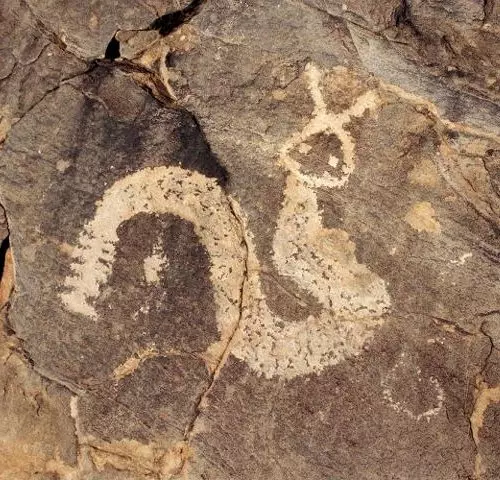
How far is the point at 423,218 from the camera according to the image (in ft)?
7.45

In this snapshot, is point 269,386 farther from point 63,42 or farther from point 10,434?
point 63,42

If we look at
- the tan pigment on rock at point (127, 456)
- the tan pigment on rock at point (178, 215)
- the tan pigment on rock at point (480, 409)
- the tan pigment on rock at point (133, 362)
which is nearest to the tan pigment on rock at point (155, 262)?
the tan pigment on rock at point (178, 215)

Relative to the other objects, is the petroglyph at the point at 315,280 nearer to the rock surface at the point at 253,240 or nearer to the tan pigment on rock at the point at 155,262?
the rock surface at the point at 253,240

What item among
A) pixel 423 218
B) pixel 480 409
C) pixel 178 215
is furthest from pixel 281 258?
pixel 480 409

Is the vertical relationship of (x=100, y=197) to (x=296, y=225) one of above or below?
above

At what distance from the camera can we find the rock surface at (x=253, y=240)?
226 cm

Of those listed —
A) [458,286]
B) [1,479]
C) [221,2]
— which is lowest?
[1,479]

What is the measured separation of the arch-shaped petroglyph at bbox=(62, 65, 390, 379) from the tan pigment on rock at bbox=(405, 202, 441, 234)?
23cm

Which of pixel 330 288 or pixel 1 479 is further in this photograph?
pixel 1 479

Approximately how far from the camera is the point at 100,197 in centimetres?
231

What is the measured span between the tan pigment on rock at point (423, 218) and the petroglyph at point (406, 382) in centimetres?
47

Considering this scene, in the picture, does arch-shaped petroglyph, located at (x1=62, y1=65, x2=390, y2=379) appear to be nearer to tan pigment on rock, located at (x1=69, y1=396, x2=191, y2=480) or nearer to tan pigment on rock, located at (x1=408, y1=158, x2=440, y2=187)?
tan pigment on rock, located at (x1=408, y1=158, x2=440, y2=187)

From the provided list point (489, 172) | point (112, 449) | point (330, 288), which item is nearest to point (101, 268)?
point (112, 449)

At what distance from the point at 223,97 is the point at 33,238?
884 millimetres
